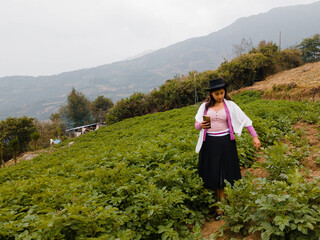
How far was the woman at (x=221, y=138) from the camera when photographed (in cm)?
343

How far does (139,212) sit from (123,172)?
85cm

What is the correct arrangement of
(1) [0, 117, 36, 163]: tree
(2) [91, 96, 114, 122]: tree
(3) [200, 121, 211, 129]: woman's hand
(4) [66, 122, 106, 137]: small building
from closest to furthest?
(3) [200, 121, 211, 129]: woman's hand → (1) [0, 117, 36, 163]: tree → (4) [66, 122, 106, 137]: small building → (2) [91, 96, 114, 122]: tree

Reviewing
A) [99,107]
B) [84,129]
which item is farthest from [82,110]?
[84,129]

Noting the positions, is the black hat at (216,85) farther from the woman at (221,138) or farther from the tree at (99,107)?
the tree at (99,107)

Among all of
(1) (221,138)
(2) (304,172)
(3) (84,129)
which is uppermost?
(1) (221,138)

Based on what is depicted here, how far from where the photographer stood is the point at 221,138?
11.3 ft

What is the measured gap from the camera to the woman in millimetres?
3432

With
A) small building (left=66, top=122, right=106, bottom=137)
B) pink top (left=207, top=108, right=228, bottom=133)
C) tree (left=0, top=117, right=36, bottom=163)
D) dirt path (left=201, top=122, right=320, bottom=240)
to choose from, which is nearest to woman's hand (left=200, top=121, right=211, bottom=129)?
pink top (left=207, top=108, right=228, bottom=133)

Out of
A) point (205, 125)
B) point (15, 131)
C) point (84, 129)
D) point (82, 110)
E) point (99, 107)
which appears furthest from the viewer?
point (82, 110)

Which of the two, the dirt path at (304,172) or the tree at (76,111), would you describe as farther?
the tree at (76,111)

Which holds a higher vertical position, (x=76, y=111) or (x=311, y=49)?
(x=311, y=49)

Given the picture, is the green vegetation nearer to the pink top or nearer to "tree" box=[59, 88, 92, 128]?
"tree" box=[59, 88, 92, 128]

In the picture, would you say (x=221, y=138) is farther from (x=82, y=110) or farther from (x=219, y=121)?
(x=82, y=110)

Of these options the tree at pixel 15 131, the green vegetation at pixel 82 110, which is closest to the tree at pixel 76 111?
the green vegetation at pixel 82 110
